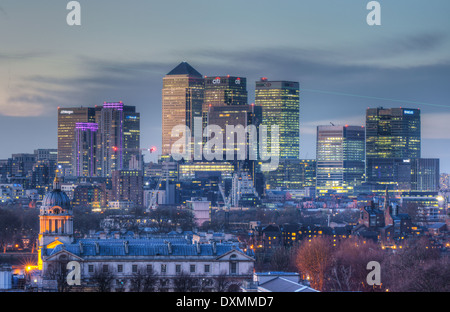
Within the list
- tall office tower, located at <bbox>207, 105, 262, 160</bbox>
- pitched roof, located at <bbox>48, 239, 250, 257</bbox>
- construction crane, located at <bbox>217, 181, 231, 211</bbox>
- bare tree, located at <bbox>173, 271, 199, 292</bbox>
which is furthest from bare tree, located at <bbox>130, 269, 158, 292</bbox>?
tall office tower, located at <bbox>207, 105, 262, 160</bbox>

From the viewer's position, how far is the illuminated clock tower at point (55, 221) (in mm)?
42312

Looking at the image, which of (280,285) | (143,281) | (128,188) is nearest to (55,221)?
(143,281)

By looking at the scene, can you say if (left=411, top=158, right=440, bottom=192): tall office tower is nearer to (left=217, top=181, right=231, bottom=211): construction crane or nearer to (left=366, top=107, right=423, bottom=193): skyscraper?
(left=366, top=107, right=423, bottom=193): skyscraper

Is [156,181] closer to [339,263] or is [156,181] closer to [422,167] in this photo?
[422,167]

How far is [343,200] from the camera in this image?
16175 cm

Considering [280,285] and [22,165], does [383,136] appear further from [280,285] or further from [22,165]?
[280,285]

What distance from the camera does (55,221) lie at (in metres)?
43.3

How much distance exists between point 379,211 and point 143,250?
54.0 m

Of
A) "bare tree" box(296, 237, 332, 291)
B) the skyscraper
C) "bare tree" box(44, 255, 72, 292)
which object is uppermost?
the skyscraper

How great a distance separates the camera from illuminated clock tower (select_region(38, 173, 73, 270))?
4231cm

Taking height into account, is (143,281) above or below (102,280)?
below

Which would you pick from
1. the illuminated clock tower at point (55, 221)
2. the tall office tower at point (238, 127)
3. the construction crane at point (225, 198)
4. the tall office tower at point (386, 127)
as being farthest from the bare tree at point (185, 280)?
the tall office tower at point (386, 127)

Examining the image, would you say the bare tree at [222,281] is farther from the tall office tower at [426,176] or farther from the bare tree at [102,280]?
the tall office tower at [426,176]
